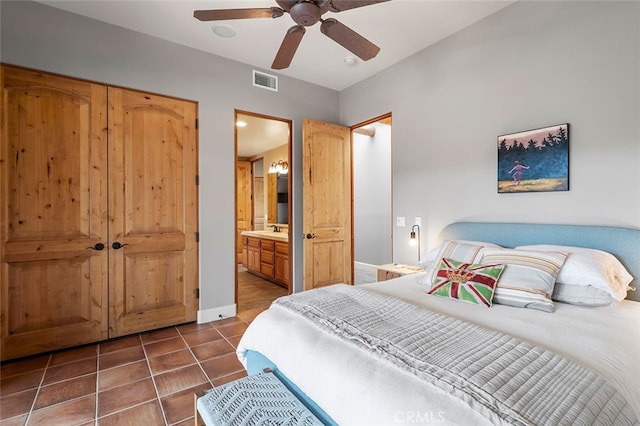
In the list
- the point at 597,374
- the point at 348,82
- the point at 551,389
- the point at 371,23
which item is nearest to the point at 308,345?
the point at 551,389

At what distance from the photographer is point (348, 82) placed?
407 centimetres

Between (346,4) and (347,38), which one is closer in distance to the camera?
(346,4)

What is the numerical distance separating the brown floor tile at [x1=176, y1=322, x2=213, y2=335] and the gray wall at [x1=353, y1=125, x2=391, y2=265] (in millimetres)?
3213

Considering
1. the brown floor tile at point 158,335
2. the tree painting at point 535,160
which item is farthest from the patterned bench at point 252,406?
the tree painting at point 535,160

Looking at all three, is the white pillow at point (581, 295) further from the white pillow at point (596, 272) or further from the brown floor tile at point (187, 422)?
the brown floor tile at point (187, 422)

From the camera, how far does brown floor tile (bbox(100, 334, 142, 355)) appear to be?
263 cm

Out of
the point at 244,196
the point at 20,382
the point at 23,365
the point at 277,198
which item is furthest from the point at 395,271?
the point at 244,196

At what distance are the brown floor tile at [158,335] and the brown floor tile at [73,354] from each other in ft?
1.24

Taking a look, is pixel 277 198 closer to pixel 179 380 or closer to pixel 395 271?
pixel 395 271

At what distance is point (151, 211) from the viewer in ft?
9.78

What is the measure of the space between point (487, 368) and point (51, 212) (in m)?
3.29

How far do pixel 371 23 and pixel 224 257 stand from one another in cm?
282

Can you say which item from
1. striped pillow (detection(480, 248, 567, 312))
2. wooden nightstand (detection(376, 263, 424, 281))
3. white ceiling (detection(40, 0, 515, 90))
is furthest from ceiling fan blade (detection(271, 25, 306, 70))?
wooden nightstand (detection(376, 263, 424, 281))

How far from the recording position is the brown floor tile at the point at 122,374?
211cm
